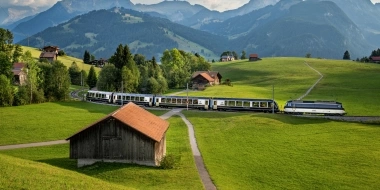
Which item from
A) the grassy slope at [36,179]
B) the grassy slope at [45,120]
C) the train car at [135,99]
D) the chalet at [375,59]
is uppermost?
the chalet at [375,59]

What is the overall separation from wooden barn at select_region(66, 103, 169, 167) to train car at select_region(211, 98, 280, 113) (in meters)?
36.4

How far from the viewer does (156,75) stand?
11975 centimetres

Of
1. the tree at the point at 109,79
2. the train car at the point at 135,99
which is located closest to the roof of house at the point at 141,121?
the train car at the point at 135,99

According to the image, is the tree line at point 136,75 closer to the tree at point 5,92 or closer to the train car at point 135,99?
the train car at point 135,99

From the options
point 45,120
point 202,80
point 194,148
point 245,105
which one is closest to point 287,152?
point 194,148

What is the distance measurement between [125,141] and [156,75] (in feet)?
267

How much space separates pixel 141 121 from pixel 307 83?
3608 inches

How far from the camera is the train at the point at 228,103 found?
67.1 m

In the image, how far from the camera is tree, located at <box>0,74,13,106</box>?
253 ft

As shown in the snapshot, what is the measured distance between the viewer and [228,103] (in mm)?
74562

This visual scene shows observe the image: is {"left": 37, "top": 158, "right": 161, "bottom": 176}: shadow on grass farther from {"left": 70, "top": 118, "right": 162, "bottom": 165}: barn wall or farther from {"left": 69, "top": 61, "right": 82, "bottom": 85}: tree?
{"left": 69, "top": 61, "right": 82, "bottom": 85}: tree

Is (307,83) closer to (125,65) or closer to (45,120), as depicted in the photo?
(125,65)

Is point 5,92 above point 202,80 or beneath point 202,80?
beneath

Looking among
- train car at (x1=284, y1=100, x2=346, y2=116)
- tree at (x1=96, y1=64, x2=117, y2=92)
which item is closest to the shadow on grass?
train car at (x1=284, y1=100, x2=346, y2=116)
